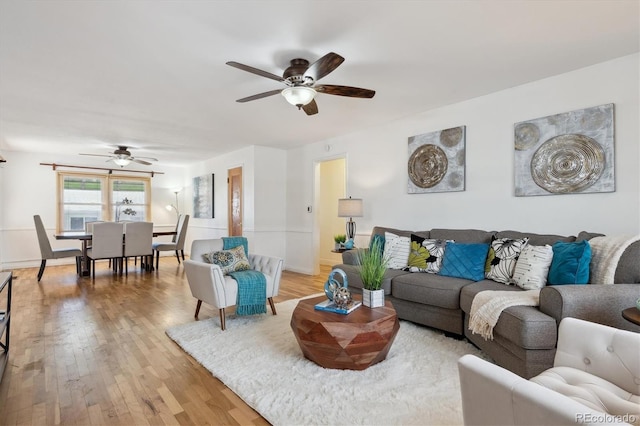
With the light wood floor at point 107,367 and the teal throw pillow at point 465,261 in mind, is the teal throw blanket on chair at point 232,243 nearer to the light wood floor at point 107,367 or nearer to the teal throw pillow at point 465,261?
the light wood floor at point 107,367

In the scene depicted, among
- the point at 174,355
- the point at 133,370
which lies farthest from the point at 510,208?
the point at 133,370

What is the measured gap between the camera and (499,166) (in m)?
3.44

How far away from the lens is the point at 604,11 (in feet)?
6.81

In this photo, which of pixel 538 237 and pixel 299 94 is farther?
pixel 538 237

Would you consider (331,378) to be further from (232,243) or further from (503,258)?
(232,243)

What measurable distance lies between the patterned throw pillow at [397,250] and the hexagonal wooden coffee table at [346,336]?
123 cm

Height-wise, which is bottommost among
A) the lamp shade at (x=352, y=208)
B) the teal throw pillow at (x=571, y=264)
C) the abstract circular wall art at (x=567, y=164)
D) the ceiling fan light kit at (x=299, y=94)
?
the teal throw pillow at (x=571, y=264)

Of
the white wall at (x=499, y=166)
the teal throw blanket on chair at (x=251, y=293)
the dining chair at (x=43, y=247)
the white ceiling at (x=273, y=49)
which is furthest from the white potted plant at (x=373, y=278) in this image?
the dining chair at (x=43, y=247)

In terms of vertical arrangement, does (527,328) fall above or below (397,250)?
below

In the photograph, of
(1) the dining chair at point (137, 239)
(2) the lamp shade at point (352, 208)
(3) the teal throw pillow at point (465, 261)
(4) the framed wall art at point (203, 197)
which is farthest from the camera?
(4) the framed wall art at point (203, 197)

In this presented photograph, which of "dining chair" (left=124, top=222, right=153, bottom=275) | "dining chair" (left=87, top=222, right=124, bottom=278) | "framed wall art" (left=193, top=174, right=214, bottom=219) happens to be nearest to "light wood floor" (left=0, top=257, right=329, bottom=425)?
"dining chair" (left=87, top=222, right=124, bottom=278)

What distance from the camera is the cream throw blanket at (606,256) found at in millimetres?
2211

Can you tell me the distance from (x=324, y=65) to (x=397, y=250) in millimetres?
2162

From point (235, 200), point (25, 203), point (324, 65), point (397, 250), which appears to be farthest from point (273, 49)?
point (25, 203)
